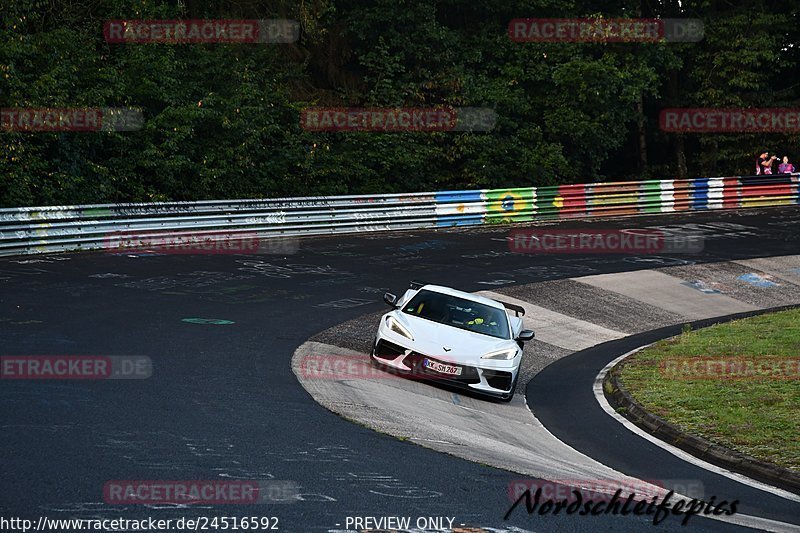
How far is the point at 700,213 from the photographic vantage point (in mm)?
A: 35000

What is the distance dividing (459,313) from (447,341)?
1.12 meters

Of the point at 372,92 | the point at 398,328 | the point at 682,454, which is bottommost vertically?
the point at 682,454

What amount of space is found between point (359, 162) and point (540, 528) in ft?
85.0

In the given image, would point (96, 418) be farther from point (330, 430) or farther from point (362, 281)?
point (362, 281)

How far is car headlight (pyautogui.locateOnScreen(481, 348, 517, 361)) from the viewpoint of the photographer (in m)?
13.6

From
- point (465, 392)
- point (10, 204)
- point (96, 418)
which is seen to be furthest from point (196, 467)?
point (10, 204)
